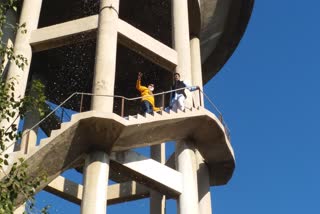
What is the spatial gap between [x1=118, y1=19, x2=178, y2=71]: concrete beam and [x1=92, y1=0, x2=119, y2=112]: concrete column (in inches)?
19.4

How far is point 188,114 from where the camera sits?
1627cm

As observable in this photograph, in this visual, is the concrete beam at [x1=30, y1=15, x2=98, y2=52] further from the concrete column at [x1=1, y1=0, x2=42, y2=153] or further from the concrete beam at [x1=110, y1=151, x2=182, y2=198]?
the concrete beam at [x1=110, y1=151, x2=182, y2=198]

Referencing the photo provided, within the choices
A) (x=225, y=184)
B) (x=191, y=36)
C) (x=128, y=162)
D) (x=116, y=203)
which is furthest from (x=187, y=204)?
(x=191, y=36)

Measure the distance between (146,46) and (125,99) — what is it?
2152 mm

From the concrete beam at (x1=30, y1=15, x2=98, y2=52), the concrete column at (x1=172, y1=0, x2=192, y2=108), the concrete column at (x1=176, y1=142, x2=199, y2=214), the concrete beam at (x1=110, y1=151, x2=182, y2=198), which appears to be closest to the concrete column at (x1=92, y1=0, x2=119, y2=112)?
the concrete beam at (x1=30, y1=15, x2=98, y2=52)

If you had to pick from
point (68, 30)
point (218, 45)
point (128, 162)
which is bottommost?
point (128, 162)

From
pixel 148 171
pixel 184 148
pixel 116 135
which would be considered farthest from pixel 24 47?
pixel 184 148

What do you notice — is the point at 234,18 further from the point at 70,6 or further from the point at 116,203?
the point at 116,203

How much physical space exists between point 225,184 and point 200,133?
133 inches

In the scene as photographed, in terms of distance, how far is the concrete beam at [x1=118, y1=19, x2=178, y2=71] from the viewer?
1845 cm

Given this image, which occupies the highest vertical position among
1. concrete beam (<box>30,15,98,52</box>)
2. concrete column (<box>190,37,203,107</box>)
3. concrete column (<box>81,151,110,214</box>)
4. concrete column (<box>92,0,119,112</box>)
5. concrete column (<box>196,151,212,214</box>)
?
concrete column (<box>190,37,203,107</box>)

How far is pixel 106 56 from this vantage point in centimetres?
1706

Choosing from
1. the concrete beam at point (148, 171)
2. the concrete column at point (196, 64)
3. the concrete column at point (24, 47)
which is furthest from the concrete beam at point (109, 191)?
the concrete column at point (196, 64)

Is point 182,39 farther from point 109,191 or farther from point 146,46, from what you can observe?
point 109,191
